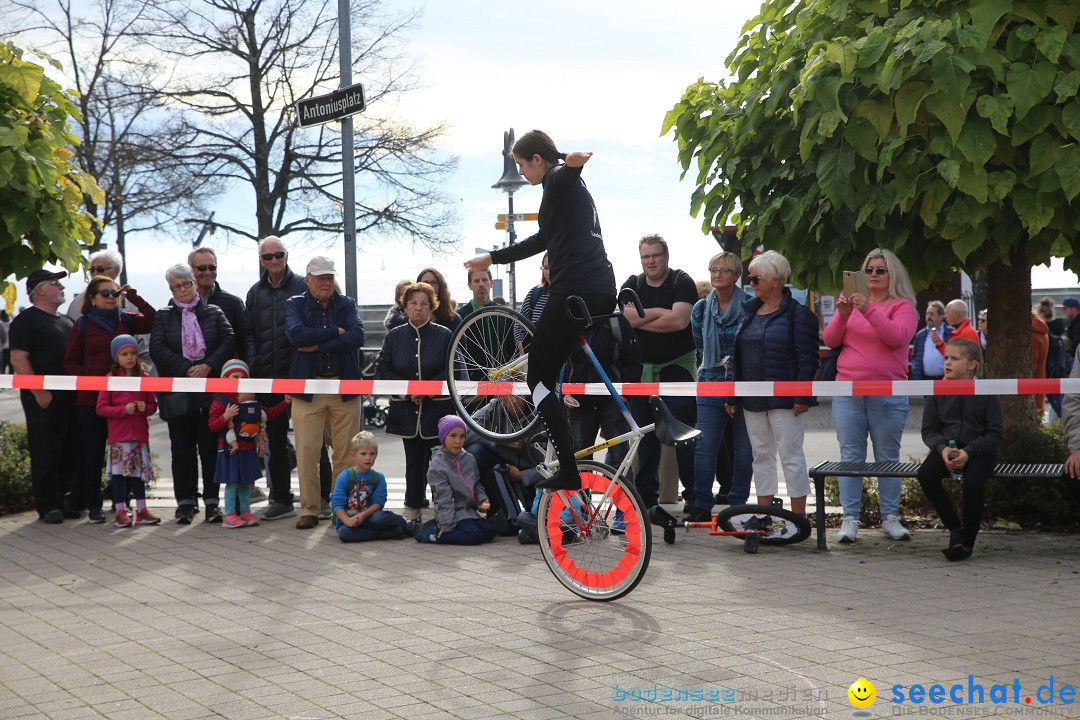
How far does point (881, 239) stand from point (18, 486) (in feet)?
25.6

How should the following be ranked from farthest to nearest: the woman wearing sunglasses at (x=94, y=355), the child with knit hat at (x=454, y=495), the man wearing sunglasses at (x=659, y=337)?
the woman wearing sunglasses at (x=94, y=355) → the man wearing sunglasses at (x=659, y=337) → the child with knit hat at (x=454, y=495)

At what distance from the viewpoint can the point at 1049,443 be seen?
881 cm

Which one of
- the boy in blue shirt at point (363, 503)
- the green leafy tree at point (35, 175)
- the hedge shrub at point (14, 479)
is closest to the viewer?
the boy in blue shirt at point (363, 503)

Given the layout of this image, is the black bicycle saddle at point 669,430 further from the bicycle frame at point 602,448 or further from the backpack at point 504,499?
the backpack at point 504,499

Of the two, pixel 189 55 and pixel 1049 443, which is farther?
pixel 189 55

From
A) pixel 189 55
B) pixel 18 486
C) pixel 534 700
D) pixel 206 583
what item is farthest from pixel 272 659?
pixel 189 55

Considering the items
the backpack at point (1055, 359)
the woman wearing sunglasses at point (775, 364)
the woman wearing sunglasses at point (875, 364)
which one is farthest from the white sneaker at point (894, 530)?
the backpack at point (1055, 359)

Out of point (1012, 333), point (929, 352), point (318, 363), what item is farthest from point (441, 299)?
point (929, 352)

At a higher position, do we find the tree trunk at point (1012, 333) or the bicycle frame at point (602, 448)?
the tree trunk at point (1012, 333)

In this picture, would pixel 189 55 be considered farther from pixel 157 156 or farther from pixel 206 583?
pixel 206 583

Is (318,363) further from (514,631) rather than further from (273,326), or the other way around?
(514,631)

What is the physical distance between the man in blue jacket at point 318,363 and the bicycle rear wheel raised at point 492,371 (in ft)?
8.87

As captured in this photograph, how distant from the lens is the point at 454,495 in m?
8.91

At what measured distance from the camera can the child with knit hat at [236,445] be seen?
9742 millimetres
